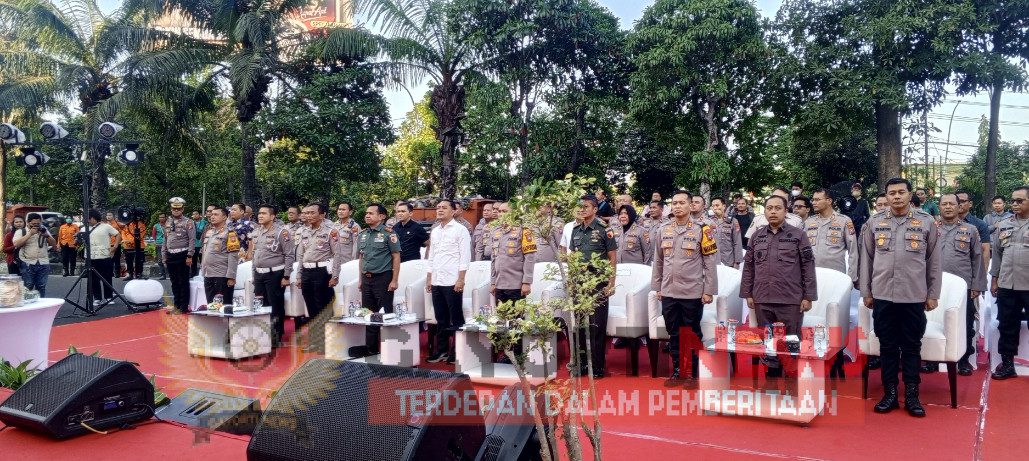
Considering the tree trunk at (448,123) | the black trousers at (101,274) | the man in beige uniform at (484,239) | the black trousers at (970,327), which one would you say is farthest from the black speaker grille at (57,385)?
the tree trunk at (448,123)

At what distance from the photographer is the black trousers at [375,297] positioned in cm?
673

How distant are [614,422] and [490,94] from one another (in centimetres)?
1005

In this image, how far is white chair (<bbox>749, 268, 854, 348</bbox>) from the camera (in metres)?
5.24

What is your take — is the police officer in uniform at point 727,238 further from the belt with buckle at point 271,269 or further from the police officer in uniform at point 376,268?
the belt with buckle at point 271,269

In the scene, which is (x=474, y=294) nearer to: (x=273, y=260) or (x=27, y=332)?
(x=273, y=260)

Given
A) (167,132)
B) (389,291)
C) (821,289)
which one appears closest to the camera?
(821,289)

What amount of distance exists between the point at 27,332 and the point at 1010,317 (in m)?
7.79

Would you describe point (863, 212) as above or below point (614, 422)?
above

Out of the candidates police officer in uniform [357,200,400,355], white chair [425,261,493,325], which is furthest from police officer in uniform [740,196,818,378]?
police officer in uniform [357,200,400,355]

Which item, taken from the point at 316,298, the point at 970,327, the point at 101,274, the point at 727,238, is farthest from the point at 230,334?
the point at 970,327

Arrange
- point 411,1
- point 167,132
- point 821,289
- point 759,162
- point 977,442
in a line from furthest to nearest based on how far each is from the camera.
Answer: point 759,162
point 167,132
point 411,1
point 821,289
point 977,442

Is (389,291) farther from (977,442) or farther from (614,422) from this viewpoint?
(977,442)

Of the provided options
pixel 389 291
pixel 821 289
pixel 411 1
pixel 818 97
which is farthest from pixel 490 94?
pixel 821 289

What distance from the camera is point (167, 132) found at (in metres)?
14.7
